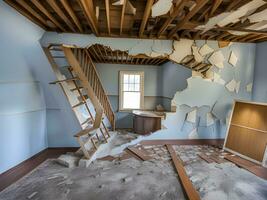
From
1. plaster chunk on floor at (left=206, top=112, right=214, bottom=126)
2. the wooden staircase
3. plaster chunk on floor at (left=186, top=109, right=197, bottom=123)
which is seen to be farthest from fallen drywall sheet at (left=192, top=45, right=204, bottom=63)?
the wooden staircase

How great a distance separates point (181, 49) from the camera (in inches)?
190

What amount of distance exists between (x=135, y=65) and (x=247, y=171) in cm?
565

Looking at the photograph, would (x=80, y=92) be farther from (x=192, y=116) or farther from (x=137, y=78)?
(x=137, y=78)

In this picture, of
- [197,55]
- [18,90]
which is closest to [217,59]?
[197,55]

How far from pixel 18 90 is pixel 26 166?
62.9 inches

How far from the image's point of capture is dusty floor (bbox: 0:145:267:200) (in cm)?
286

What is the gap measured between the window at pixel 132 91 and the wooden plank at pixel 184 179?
12.1ft

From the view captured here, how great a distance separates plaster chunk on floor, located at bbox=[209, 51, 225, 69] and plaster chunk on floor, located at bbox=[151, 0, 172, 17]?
8.28ft

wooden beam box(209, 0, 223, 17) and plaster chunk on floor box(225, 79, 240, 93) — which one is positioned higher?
wooden beam box(209, 0, 223, 17)

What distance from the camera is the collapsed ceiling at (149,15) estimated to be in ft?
9.46

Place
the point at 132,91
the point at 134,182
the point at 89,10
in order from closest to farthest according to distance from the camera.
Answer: the point at 89,10 < the point at 134,182 < the point at 132,91

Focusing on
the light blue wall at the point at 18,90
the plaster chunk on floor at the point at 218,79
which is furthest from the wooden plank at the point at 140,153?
the plaster chunk on floor at the point at 218,79

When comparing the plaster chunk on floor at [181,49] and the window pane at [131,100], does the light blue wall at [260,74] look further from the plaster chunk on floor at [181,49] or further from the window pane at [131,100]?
the window pane at [131,100]

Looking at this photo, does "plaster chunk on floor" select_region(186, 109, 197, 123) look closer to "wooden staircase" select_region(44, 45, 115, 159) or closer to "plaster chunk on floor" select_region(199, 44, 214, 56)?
"plaster chunk on floor" select_region(199, 44, 214, 56)
